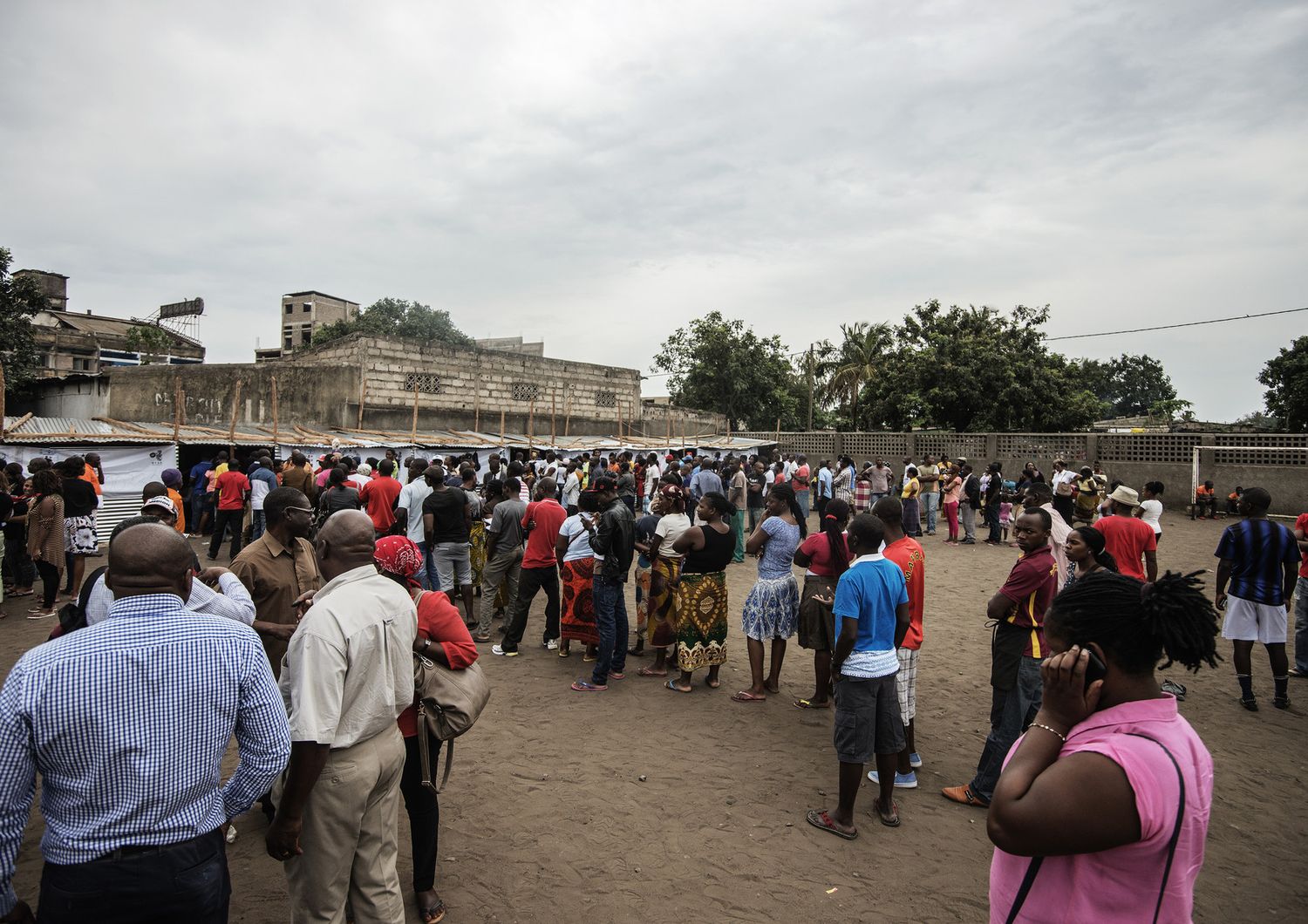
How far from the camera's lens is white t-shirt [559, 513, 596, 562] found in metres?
6.97

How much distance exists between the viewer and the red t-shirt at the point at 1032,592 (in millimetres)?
4332

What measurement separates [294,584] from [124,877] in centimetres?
233

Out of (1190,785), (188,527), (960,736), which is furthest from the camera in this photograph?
(188,527)

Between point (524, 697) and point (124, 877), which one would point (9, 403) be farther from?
point (124, 877)

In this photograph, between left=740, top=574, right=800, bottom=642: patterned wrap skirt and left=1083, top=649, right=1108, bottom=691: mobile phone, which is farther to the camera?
left=740, top=574, right=800, bottom=642: patterned wrap skirt

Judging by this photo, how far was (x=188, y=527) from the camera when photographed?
13.4 meters

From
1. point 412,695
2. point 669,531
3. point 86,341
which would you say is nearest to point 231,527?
point 669,531

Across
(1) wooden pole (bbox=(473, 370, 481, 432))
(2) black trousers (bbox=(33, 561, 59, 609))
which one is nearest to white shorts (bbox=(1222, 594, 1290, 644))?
(2) black trousers (bbox=(33, 561, 59, 609))

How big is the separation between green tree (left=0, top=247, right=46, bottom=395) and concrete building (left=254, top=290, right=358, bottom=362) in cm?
2880

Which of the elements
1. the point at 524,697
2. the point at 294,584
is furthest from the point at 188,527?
the point at 294,584

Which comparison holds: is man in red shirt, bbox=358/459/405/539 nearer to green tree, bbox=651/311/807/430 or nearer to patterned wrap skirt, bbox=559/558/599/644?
patterned wrap skirt, bbox=559/558/599/644

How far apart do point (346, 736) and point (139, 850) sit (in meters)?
0.72

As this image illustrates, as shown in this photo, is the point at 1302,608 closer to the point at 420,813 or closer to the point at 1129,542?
the point at 1129,542

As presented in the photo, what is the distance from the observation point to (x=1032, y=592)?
435 centimetres
